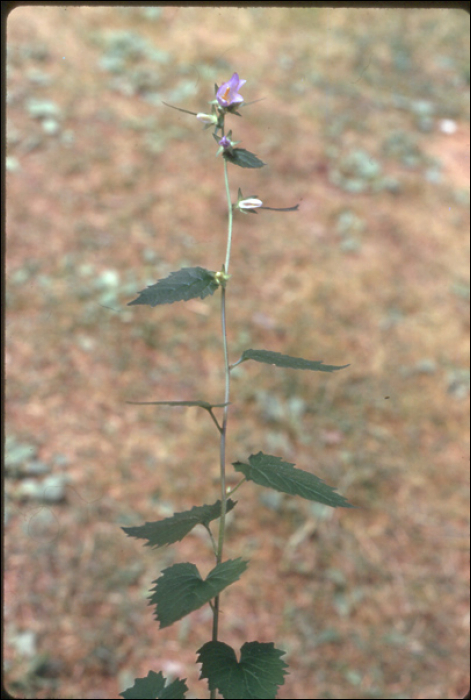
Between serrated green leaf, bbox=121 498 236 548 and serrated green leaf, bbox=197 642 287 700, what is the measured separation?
12 centimetres

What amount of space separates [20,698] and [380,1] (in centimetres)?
158

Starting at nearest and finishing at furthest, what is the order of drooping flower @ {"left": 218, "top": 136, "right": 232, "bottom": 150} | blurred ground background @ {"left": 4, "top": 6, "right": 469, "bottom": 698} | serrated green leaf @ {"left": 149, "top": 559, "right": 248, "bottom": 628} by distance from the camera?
serrated green leaf @ {"left": 149, "top": 559, "right": 248, "bottom": 628}
drooping flower @ {"left": 218, "top": 136, "right": 232, "bottom": 150}
blurred ground background @ {"left": 4, "top": 6, "right": 469, "bottom": 698}

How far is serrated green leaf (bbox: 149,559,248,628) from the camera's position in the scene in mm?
571

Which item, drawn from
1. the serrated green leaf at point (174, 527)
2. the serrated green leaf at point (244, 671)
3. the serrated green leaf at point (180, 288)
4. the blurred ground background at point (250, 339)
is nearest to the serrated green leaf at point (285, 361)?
the serrated green leaf at point (180, 288)

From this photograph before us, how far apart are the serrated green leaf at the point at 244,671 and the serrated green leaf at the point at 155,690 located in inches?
1.7

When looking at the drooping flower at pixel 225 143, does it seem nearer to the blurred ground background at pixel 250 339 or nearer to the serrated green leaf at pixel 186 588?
the serrated green leaf at pixel 186 588

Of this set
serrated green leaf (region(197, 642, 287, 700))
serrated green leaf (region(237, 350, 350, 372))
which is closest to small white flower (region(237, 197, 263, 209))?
serrated green leaf (region(237, 350, 350, 372))

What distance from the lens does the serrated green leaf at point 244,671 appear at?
61 cm

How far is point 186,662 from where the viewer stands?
1521mm

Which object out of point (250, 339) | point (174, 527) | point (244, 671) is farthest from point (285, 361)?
point (250, 339)

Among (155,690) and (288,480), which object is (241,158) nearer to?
(288,480)

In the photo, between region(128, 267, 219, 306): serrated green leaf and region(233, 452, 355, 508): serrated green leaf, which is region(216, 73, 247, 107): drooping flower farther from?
region(233, 452, 355, 508): serrated green leaf

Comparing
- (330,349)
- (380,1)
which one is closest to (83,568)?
(330,349)

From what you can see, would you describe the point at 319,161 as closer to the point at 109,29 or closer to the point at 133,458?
the point at 109,29
